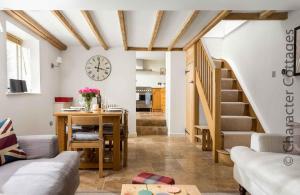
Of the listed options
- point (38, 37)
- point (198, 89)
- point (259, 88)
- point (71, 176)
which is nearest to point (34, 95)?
point (38, 37)

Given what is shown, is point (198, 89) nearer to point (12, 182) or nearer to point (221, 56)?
point (221, 56)

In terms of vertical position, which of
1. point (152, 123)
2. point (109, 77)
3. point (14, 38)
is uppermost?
point (14, 38)

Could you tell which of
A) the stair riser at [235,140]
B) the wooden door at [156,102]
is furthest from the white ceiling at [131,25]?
the wooden door at [156,102]

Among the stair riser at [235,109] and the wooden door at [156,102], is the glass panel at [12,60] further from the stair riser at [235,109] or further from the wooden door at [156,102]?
the wooden door at [156,102]

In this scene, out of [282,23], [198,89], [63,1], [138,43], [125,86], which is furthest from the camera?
[125,86]

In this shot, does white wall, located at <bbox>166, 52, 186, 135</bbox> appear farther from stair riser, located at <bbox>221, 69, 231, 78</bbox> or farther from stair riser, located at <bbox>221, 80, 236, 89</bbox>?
stair riser, located at <bbox>221, 80, 236, 89</bbox>

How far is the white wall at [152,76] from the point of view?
10609 mm

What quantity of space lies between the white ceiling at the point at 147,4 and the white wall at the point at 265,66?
3.02 ft

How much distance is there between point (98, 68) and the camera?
6.14m

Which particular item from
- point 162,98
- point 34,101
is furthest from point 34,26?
point 162,98

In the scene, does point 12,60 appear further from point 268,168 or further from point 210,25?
point 268,168

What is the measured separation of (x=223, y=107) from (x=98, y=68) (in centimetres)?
317

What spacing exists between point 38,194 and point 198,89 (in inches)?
Answer: 161

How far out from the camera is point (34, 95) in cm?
447
